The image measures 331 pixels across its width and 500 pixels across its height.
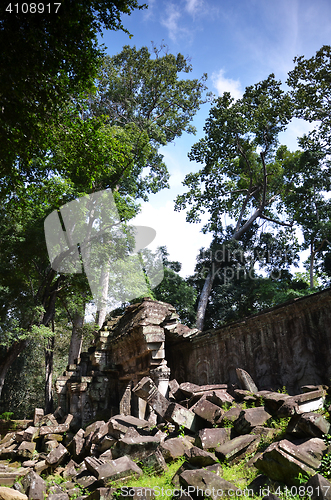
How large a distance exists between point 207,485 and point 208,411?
1.81 metres

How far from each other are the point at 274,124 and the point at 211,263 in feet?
26.8

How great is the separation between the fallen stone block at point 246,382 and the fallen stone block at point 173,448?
1554mm

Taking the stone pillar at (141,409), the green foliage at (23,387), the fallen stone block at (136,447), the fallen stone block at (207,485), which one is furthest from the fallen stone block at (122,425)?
the green foliage at (23,387)

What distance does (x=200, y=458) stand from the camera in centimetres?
373

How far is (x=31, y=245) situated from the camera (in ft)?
39.3

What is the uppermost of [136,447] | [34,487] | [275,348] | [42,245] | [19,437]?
[42,245]

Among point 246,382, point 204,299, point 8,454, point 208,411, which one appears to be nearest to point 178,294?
point 204,299

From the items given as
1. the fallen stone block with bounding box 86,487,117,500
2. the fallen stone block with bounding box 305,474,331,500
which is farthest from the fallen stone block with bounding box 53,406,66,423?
the fallen stone block with bounding box 305,474,331,500

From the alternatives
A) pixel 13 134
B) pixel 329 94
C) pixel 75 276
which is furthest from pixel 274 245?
pixel 13 134

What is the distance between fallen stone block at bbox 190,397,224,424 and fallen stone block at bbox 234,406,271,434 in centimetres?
45

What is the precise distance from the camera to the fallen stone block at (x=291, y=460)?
10.0ft

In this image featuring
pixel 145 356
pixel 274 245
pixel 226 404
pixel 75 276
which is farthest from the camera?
pixel 274 245

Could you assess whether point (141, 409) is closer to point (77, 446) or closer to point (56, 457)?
point (77, 446)

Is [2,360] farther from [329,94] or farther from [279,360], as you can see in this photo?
[329,94]
